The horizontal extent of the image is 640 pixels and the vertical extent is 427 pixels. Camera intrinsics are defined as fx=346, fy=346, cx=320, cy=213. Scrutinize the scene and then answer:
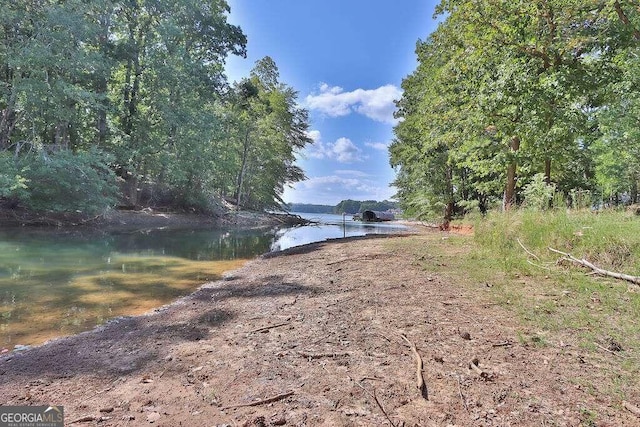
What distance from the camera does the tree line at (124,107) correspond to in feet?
51.6

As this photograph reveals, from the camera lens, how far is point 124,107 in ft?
76.3

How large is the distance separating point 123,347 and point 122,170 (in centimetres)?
2527

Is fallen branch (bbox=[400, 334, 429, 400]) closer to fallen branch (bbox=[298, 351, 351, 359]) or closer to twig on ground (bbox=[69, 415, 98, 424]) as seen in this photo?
fallen branch (bbox=[298, 351, 351, 359])

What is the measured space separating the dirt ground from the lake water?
2.65ft

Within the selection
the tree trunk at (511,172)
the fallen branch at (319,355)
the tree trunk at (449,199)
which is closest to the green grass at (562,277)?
the fallen branch at (319,355)

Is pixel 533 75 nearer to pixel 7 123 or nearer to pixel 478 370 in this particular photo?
pixel 478 370

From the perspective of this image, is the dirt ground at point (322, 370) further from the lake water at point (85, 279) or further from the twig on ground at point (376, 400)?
the lake water at point (85, 279)

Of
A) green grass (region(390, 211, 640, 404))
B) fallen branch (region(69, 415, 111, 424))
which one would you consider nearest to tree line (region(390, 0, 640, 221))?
green grass (region(390, 211, 640, 404))

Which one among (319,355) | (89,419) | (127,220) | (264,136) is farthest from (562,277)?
(264,136)

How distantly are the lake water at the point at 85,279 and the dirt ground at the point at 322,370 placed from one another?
2.65ft

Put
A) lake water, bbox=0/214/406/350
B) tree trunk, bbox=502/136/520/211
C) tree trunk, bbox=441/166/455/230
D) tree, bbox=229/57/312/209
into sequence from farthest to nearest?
tree, bbox=229/57/312/209, tree trunk, bbox=441/166/455/230, tree trunk, bbox=502/136/520/211, lake water, bbox=0/214/406/350

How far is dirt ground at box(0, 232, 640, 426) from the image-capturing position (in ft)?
6.91

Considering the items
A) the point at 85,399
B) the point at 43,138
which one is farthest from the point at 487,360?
the point at 43,138

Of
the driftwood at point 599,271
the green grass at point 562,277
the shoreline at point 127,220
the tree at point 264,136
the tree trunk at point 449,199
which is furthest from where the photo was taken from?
the tree at point 264,136
